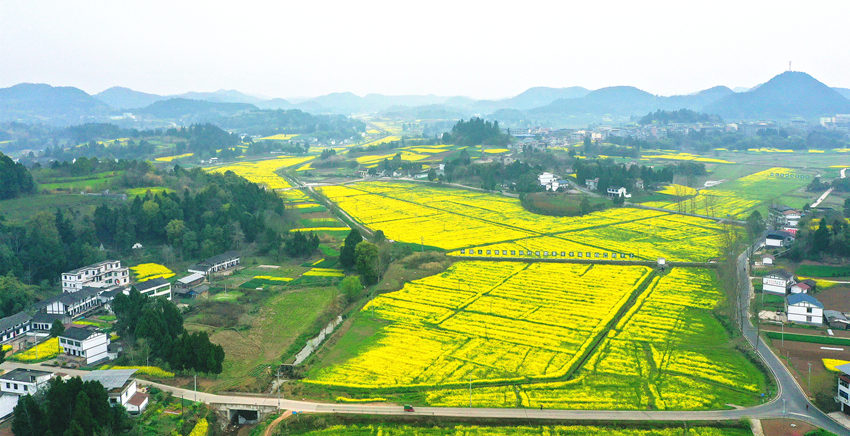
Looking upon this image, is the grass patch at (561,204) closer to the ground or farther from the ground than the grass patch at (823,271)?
farther from the ground

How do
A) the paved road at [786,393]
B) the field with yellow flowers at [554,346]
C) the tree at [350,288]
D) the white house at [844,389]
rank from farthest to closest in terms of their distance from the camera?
the tree at [350,288]
the field with yellow flowers at [554,346]
the white house at [844,389]
the paved road at [786,393]

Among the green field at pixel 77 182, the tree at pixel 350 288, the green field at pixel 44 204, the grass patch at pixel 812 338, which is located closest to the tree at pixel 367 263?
the tree at pixel 350 288

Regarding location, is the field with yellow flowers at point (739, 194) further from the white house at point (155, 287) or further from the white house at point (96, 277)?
the white house at point (96, 277)

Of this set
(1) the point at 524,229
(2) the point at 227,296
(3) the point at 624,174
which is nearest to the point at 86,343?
(2) the point at 227,296

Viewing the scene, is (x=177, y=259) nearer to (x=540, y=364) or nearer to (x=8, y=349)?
(x=8, y=349)

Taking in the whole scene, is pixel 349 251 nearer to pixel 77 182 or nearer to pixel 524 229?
pixel 524 229

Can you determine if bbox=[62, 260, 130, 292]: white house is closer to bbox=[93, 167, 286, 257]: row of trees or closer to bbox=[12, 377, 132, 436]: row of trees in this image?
bbox=[93, 167, 286, 257]: row of trees

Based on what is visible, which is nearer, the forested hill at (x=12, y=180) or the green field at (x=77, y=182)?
the forested hill at (x=12, y=180)

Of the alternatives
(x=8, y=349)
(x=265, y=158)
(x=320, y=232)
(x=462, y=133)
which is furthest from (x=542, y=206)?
(x=265, y=158)
